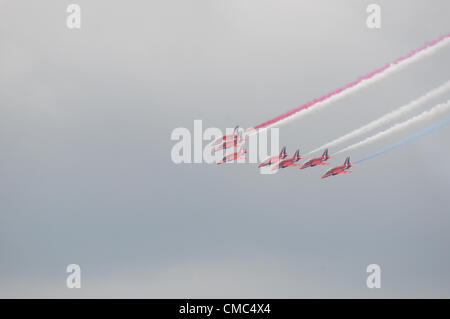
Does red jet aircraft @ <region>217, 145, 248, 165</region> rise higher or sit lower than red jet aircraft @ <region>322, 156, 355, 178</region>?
higher

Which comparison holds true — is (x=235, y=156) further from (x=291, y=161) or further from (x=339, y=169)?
(x=339, y=169)

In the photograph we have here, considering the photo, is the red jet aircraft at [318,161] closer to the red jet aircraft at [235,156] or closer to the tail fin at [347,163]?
the tail fin at [347,163]

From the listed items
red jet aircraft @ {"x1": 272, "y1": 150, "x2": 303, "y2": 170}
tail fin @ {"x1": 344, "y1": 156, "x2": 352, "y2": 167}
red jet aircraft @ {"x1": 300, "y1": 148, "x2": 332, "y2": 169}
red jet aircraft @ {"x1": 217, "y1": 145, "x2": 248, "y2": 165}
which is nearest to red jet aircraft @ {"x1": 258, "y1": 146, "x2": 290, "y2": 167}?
red jet aircraft @ {"x1": 272, "y1": 150, "x2": 303, "y2": 170}

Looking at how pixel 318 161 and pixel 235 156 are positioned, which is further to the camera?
pixel 235 156

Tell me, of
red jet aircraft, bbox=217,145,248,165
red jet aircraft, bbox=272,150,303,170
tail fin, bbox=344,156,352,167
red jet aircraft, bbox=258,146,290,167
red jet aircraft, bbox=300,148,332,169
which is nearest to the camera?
red jet aircraft, bbox=300,148,332,169

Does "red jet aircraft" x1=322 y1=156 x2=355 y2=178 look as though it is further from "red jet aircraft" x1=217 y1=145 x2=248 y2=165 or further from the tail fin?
"red jet aircraft" x1=217 y1=145 x2=248 y2=165

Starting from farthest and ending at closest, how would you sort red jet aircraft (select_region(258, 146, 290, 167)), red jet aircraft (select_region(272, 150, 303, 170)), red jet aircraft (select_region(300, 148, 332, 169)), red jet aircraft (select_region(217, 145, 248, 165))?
red jet aircraft (select_region(217, 145, 248, 165)), red jet aircraft (select_region(258, 146, 290, 167)), red jet aircraft (select_region(272, 150, 303, 170)), red jet aircraft (select_region(300, 148, 332, 169))

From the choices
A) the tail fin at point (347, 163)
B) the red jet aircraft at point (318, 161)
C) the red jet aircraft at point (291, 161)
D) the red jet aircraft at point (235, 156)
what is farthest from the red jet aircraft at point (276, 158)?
the tail fin at point (347, 163)

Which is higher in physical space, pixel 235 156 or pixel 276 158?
pixel 235 156

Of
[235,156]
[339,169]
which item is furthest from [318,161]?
[235,156]
